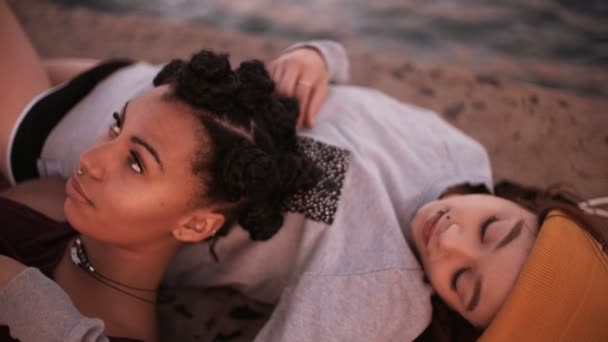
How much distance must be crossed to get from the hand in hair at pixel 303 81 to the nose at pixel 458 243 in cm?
43

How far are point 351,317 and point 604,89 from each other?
5.45 feet

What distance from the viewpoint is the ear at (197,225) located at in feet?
3.41

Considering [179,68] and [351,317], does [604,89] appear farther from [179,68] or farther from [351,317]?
[179,68]

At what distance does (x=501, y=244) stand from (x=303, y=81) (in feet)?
1.90

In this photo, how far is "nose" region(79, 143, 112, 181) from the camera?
96 cm

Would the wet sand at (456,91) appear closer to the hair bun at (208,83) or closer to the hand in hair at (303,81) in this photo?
the hand in hair at (303,81)

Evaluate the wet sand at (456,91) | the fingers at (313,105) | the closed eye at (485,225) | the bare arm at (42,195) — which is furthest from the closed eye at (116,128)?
the wet sand at (456,91)

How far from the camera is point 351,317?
111 cm

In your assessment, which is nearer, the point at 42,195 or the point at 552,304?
the point at 552,304

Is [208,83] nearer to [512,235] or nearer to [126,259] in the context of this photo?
[126,259]

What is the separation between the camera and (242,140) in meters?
1.01

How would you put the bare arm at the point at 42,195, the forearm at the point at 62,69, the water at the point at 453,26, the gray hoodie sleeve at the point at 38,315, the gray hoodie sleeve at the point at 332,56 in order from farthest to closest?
the water at the point at 453,26
the forearm at the point at 62,69
the gray hoodie sleeve at the point at 332,56
the bare arm at the point at 42,195
the gray hoodie sleeve at the point at 38,315

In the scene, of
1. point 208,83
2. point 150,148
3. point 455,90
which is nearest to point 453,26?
point 455,90

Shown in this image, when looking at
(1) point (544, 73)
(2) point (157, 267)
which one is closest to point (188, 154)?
(2) point (157, 267)
